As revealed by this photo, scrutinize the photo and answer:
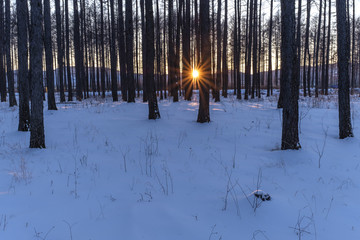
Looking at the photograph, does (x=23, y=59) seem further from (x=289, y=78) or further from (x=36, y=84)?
(x=289, y=78)

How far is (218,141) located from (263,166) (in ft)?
5.86

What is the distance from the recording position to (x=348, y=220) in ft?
8.67

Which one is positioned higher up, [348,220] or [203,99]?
[203,99]

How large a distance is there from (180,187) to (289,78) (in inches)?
135

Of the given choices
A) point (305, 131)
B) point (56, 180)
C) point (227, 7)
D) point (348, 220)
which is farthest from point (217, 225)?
point (227, 7)

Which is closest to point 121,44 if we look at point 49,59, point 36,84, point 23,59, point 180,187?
point 49,59

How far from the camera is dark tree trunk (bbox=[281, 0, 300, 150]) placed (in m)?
4.66

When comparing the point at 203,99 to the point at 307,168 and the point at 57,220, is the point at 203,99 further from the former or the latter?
the point at 57,220

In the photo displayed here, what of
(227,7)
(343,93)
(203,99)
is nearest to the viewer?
(343,93)

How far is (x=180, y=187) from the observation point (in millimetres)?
3535

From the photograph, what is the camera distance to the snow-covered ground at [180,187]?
2.54 metres

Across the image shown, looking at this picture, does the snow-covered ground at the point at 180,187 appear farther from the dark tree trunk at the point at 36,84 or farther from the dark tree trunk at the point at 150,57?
the dark tree trunk at the point at 150,57

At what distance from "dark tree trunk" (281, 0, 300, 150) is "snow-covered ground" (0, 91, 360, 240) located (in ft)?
1.33

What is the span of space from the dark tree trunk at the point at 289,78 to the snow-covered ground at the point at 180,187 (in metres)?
0.41
